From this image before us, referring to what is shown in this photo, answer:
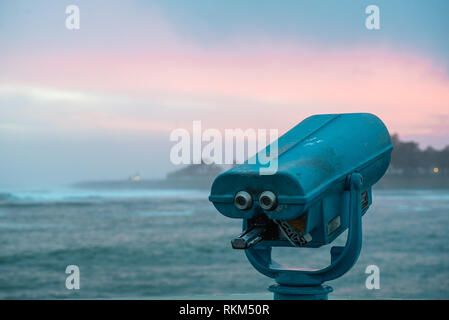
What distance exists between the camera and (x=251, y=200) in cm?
278

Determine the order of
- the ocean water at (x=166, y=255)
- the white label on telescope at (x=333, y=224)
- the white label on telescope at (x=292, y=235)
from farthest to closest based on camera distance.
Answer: the ocean water at (x=166, y=255) < the white label on telescope at (x=333, y=224) < the white label on telescope at (x=292, y=235)

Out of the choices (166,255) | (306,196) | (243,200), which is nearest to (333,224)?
(306,196)

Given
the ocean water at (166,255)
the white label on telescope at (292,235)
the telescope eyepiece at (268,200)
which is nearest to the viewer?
the telescope eyepiece at (268,200)

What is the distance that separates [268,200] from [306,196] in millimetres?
162

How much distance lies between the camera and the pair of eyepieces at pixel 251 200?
2.70 metres

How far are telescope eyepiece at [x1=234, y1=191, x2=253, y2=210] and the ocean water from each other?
39.0 ft

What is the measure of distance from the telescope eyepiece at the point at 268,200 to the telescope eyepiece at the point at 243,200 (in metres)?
0.07

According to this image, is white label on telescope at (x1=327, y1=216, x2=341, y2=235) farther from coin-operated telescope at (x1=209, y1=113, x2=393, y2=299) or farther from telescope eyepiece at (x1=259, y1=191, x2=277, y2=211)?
telescope eyepiece at (x1=259, y1=191, x2=277, y2=211)

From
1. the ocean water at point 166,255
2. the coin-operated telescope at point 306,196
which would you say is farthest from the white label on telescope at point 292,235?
the ocean water at point 166,255

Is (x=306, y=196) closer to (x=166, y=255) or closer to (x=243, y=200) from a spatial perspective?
(x=243, y=200)

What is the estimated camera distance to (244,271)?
2830 cm

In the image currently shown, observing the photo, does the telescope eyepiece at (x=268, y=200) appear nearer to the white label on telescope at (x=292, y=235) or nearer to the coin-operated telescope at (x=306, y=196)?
the coin-operated telescope at (x=306, y=196)

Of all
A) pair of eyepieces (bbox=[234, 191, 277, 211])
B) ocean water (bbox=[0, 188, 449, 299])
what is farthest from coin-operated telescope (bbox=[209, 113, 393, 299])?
ocean water (bbox=[0, 188, 449, 299])

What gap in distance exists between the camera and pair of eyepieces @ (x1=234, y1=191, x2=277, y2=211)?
8.84 ft
